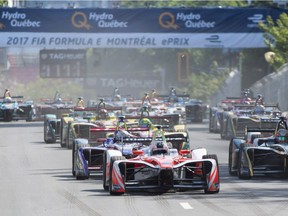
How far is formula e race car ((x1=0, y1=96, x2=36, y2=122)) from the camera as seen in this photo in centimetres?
5262

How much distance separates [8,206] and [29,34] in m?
40.1

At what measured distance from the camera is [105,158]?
20.2m

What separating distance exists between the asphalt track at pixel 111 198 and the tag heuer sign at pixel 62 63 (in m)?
51.6

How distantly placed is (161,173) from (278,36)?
36.0 metres

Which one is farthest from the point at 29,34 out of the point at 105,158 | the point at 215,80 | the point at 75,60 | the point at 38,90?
the point at 38,90

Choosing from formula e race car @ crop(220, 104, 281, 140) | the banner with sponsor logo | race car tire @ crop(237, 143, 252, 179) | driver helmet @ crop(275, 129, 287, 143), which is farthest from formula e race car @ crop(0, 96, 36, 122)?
race car tire @ crop(237, 143, 252, 179)

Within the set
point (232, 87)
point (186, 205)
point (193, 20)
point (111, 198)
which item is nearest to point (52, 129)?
point (111, 198)

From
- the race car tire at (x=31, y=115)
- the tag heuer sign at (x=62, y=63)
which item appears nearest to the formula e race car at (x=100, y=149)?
the race car tire at (x=31, y=115)

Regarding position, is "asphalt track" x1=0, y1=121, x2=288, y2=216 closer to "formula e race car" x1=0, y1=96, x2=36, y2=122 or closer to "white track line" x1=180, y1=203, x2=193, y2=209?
"white track line" x1=180, y1=203, x2=193, y2=209

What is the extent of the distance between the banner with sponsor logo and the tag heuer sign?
1947cm

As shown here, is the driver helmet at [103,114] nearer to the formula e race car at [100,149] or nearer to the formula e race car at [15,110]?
the formula e race car at [100,149]

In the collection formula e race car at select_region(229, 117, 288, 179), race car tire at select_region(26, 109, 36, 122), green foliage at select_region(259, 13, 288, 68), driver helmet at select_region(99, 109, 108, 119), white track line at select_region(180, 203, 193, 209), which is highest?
green foliage at select_region(259, 13, 288, 68)

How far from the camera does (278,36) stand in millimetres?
53938

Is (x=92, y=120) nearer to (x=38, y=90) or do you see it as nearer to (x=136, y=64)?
(x=136, y=64)
